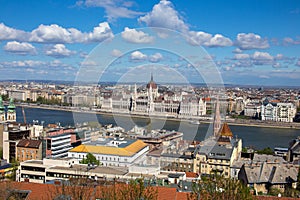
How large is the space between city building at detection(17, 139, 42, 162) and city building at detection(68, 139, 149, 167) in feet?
4.61

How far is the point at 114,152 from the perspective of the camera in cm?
665

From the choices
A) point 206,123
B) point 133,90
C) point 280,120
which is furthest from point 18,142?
point 280,120

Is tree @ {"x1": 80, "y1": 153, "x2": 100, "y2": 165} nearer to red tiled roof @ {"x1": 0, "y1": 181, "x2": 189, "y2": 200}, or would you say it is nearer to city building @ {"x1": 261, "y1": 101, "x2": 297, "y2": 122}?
red tiled roof @ {"x1": 0, "y1": 181, "x2": 189, "y2": 200}

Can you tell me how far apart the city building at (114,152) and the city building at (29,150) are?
141cm

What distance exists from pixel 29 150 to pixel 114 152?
245 centimetres

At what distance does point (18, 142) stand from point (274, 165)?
546 cm

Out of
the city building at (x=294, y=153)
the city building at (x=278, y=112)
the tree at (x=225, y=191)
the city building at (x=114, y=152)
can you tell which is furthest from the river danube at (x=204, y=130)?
the tree at (x=225, y=191)

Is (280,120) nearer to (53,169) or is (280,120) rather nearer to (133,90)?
(133,90)

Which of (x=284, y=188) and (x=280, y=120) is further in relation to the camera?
(x=280, y=120)

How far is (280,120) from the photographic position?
2159 cm

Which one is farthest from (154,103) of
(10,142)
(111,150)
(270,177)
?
(270,177)

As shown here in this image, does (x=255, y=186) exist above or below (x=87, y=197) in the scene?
below

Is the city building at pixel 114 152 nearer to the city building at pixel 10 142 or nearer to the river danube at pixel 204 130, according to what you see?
the city building at pixel 10 142

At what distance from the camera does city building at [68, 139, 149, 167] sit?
6551mm
